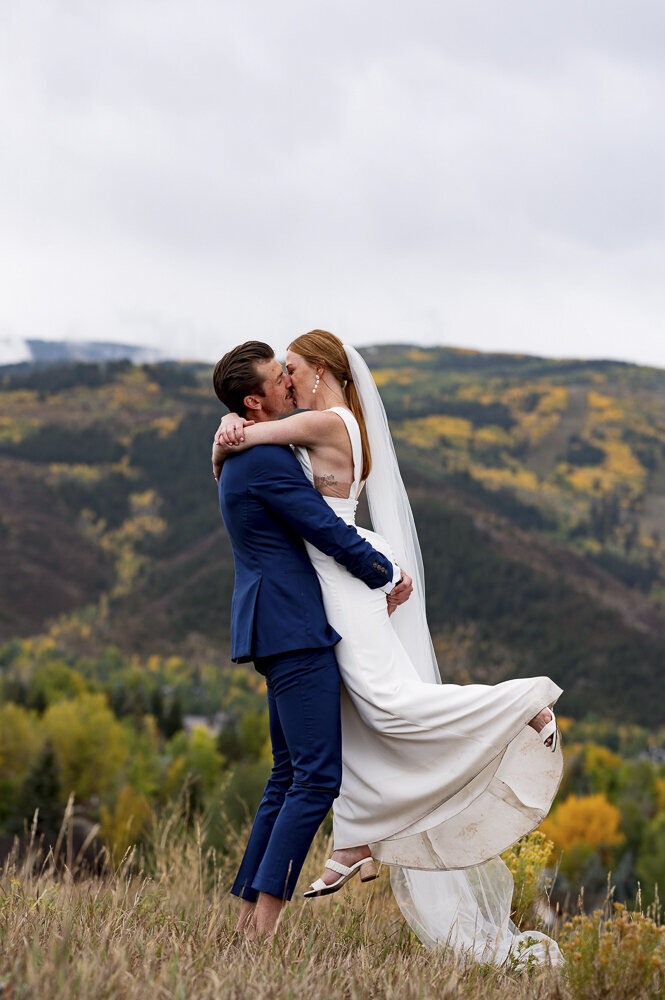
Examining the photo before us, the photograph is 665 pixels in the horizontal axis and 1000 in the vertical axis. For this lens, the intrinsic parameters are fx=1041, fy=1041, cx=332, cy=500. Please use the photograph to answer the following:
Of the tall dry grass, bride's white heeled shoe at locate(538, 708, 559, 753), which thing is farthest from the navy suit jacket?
the tall dry grass

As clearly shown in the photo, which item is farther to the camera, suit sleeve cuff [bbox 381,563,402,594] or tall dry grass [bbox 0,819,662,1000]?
suit sleeve cuff [bbox 381,563,402,594]

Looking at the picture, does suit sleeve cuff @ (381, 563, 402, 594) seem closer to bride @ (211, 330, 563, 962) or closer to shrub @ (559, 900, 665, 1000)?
bride @ (211, 330, 563, 962)

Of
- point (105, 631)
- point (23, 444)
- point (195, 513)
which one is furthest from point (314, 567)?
point (23, 444)

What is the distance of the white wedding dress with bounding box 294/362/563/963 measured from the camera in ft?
10.6

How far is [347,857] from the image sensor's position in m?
3.33

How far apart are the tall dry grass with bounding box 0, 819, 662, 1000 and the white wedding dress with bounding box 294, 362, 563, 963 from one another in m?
0.27

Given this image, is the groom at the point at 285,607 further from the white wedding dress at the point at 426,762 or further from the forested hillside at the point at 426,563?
the forested hillside at the point at 426,563

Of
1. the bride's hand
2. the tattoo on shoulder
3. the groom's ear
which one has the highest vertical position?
the groom's ear

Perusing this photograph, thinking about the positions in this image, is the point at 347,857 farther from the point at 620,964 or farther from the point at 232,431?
the point at 232,431

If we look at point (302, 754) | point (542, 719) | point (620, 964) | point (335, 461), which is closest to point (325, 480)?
point (335, 461)

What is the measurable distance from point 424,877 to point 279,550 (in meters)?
1.26

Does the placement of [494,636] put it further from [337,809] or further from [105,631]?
[337,809]

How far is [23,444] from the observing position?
195625mm

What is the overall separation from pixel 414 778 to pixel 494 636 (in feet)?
433
